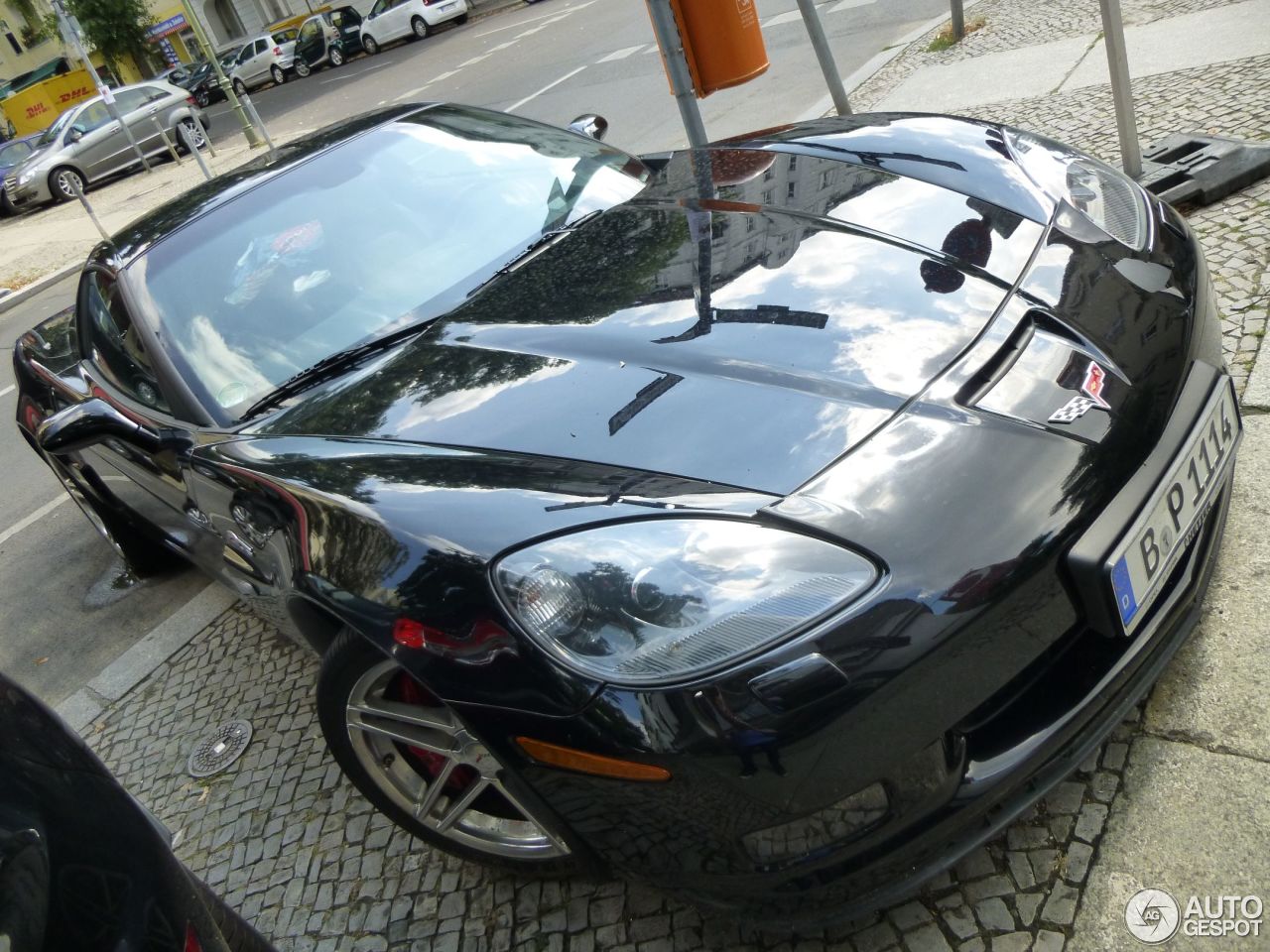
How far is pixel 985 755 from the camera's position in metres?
1.59

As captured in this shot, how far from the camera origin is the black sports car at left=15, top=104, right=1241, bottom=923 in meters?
1.52

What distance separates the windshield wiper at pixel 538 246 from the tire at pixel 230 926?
5.17 feet

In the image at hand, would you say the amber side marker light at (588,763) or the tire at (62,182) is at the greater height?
the tire at (62,182)

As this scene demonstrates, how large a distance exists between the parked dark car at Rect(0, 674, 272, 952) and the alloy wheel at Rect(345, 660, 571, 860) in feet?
1.69

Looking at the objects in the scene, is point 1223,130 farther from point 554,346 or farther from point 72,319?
point 72,319

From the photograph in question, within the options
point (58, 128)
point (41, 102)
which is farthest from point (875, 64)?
point (41, 102)

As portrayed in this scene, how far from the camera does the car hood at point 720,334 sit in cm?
179

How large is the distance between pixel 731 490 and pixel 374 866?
1379mm

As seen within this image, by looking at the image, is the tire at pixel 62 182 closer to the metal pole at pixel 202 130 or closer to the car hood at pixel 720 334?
the metal pole at pixel 202 130

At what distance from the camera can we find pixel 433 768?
2156mm

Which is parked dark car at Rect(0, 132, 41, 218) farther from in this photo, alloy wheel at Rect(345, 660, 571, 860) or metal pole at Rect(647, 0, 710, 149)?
alloy wheel at Rect(345, 660, 571, 860)

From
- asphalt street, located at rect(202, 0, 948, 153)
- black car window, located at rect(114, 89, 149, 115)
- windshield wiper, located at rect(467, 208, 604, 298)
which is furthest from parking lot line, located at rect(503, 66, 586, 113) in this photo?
windshield wiper, located at rect(467, 208, 604, 298)

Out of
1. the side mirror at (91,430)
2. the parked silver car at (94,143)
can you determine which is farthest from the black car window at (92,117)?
the side mirror at (91,430)

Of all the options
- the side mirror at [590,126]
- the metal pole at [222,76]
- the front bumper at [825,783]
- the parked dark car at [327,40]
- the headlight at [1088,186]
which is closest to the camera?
the front bumper at [825,783]
